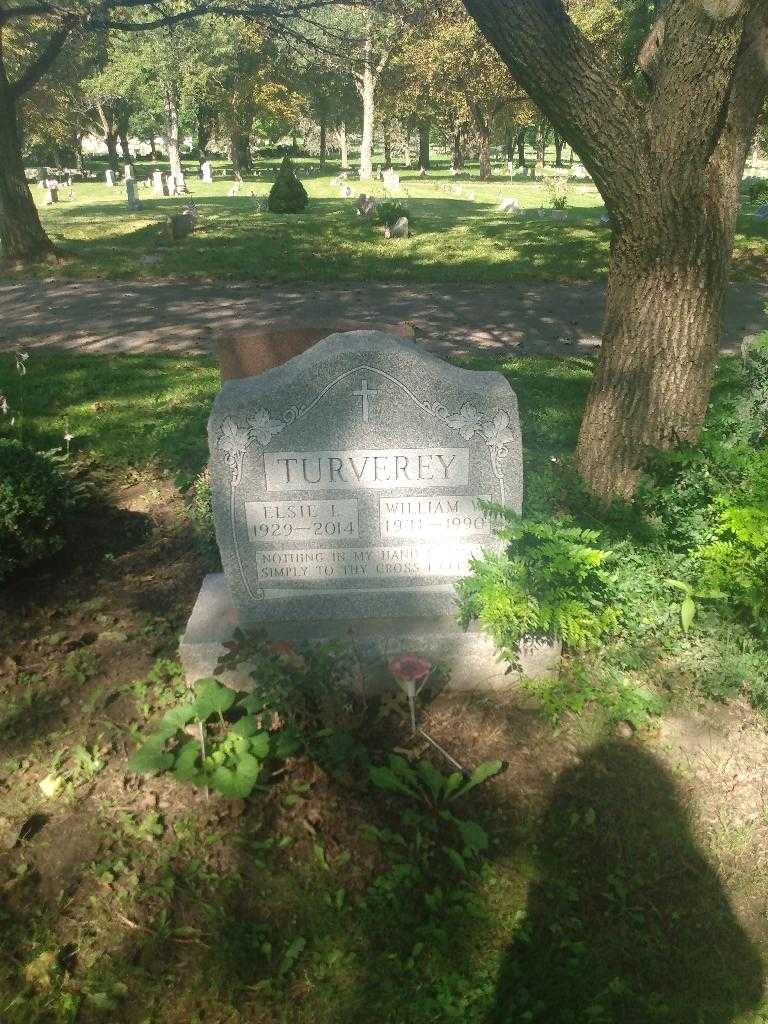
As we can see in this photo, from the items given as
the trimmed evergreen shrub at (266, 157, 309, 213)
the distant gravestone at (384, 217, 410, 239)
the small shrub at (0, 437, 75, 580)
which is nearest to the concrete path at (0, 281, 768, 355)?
the distant gravestone at (384, 217, 410, 239)

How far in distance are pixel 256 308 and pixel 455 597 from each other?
8519 millimetres

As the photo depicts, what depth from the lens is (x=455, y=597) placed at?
11.5 ft

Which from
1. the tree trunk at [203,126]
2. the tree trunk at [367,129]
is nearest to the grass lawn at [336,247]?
the tree trunk at [367,129]

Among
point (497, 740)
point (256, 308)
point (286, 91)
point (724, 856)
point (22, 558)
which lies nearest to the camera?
point (724, 856)

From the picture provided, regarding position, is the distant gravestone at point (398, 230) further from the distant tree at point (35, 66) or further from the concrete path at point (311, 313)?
the concrete path at point (311, 313)

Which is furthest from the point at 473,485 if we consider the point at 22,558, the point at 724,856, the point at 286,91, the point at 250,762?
the point at 286,91

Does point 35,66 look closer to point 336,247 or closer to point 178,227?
point 178,227

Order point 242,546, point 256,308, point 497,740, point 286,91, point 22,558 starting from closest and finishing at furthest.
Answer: point 497,740, point 242,546, point 22,558, point 256,308, point 286,91

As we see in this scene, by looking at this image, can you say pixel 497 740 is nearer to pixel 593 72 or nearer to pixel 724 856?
pixel 724 856

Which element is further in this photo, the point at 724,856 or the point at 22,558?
the point at 22,558

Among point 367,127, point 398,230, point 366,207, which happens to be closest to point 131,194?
point 366,207

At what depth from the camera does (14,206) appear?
13.8 metres

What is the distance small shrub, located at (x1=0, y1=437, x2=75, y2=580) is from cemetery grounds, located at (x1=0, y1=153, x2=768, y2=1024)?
24 centimetres

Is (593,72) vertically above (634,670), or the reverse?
(593,72)
